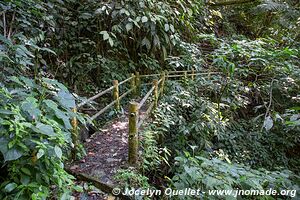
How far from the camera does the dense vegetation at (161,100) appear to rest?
1.67m

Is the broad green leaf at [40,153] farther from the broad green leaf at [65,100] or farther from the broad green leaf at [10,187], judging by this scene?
the broad green leaf at [65,100]

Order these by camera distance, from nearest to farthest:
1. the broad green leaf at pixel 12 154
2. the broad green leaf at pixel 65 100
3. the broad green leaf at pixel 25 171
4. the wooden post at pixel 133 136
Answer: the broad green leaf at pixel 12 154
the broad green leaf at pixel 25 171
the broad green leaf at pixel 65 100
the wooden post at pixel 133 136

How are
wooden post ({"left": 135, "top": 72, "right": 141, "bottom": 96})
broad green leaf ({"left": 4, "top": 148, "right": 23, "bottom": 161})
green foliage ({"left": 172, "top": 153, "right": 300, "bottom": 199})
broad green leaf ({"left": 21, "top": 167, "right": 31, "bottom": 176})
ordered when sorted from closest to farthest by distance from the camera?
broad green leaf ({"left": 4, "top": 148, "right": 23, "bottom": 161}) < broad green leaf ({"left": 21, "top": 167, "right": 31, "bottom": 176}) < green foliage ({"left": 172, "top": 153, "right": 300, "bottom": 199}) < wooden post ({"left": 135, "top": 72, "right": 141, "bottom": 96})

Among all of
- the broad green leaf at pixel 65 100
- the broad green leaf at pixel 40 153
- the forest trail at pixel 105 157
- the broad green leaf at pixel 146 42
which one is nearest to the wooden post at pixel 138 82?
the broad green leaf at pixel 146 42

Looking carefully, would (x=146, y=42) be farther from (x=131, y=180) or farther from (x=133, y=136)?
(x=131, y=180)

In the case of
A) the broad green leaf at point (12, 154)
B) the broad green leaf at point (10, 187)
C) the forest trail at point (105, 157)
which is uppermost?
the broad green leaf at point (12, 154)

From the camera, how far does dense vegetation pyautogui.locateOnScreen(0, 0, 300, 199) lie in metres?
1.67

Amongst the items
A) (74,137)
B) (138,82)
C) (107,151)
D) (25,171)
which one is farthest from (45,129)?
(138,82)

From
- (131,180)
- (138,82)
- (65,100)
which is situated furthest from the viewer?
(138,82)

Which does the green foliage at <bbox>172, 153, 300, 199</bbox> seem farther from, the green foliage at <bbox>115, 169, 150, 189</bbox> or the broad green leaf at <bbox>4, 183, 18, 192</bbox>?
the broad green leaf at <bbox>4, 183, 18, 192</bbox>

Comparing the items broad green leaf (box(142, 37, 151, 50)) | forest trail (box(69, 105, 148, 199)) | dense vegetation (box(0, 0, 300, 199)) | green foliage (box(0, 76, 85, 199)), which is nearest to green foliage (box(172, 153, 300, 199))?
dense vegetation (box(0, 0, 300, 199))

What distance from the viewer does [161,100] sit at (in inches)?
193

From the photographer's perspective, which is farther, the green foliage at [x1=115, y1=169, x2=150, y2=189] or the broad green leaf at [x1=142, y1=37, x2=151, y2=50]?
the broad green leaf at [x1=142, y1=37, x2=151, y2=50]

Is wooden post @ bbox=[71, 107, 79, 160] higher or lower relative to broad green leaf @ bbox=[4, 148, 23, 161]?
lower
